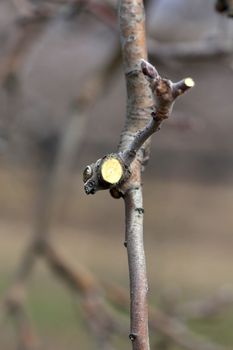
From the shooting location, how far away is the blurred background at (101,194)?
6.86ft

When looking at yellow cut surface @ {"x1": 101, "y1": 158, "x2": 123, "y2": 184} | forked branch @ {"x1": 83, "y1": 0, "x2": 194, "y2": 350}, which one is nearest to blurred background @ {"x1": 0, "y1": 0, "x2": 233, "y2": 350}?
forked branch @ {"x1": 83, "y1": 0, "x2": 194, "y2": 350}

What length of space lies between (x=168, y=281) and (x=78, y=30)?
2.41 meters

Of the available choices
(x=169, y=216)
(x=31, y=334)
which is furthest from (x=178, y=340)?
Result: (x=169, y=216)

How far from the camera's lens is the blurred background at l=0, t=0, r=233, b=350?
209cm

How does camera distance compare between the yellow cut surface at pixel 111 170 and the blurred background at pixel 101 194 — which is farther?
the blurred background at pixel 101 194

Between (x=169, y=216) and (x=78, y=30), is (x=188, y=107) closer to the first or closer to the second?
(x=78, y=30)

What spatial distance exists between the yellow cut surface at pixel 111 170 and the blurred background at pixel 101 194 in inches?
38.6

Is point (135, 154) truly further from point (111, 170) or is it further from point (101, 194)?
point (101, 194)

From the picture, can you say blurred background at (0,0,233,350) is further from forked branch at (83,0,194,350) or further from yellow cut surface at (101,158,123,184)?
yellow cut surface at (101,158,123,184)

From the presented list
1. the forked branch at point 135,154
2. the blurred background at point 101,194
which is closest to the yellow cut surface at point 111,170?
the forked branch at point 135,154

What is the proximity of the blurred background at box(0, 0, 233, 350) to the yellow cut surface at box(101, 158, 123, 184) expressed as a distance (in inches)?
38.6

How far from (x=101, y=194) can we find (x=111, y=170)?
15.5ft

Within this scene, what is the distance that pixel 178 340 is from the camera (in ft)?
6.52

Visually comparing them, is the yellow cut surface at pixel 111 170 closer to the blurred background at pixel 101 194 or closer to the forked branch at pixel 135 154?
the forked branch at pixel 135 154
